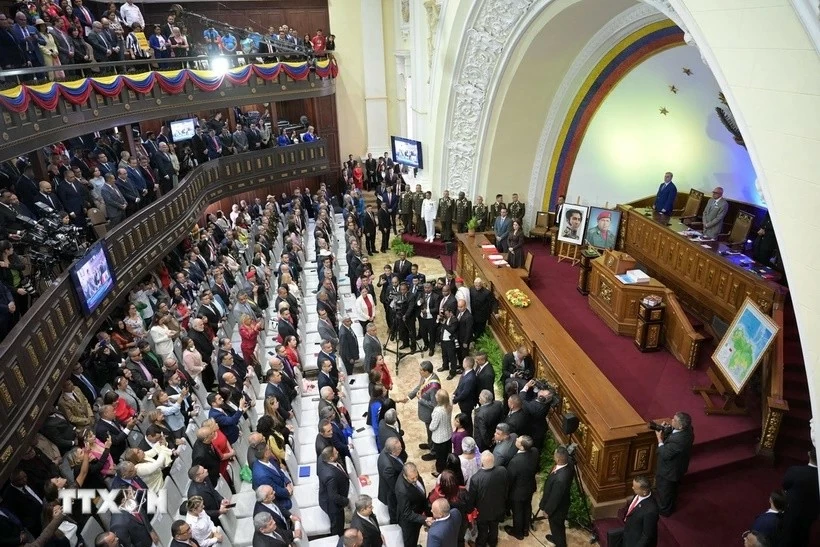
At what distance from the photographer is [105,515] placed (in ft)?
16.7

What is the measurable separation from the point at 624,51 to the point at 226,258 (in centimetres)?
880

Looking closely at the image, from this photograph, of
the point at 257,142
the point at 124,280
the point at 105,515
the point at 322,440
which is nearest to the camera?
the point at 105,515

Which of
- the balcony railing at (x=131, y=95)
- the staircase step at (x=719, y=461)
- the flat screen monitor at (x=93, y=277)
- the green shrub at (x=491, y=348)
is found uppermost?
the balcony railing at (x=131, y=95)

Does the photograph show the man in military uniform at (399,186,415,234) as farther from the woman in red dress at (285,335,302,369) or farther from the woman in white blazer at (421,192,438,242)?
the woman in red dress at (285,335,302,369)

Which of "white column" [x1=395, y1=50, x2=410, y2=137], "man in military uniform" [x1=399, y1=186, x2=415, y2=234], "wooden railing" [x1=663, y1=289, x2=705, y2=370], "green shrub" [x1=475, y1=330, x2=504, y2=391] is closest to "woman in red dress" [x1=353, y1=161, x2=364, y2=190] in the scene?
"white column" [x1=395, y1=50, x2=410, y2=137]

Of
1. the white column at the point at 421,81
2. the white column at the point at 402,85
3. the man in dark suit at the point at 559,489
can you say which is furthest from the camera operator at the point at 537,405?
the white column at the point at 402,85

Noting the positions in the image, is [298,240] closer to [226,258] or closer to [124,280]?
[226,258]

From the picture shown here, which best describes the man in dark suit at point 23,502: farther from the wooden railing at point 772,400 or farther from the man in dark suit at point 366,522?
the wooden railing at point 772,400

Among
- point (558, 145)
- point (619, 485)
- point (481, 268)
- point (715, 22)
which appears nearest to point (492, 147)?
point (558, 145)

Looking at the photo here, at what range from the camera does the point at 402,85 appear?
1927 centimetres

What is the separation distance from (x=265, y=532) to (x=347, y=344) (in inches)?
153

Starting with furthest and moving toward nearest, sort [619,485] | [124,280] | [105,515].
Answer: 1. [124,280]
2. [619,485]
3. [105,515]

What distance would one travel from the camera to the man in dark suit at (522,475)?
5.32 metres

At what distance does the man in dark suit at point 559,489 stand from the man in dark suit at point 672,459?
94 cm
